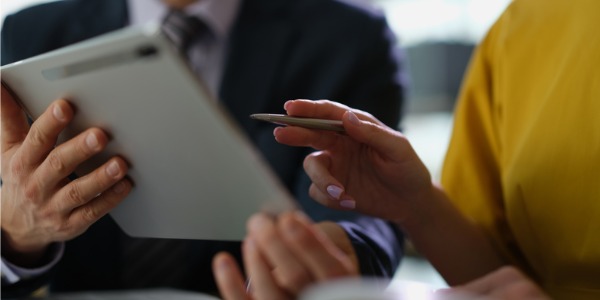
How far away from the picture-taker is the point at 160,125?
363 mm

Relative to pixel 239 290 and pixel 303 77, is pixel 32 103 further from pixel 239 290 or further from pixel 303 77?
pixel 303 77

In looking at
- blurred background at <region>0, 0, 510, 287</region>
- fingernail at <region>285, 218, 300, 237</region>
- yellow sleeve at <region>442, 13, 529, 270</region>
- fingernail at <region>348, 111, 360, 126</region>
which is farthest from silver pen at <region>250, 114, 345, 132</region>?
blurred background at <region>0, 0, 510, 287</region>

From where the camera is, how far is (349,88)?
0.73m

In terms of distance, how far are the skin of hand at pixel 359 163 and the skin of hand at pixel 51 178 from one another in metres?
0.12

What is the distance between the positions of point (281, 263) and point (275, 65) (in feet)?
1.42

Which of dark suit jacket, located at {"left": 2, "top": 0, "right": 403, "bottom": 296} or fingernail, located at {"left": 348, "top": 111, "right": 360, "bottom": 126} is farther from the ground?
fingernail, located at {"left": 348, "top": 111, "right": 360, "bottom": 126}

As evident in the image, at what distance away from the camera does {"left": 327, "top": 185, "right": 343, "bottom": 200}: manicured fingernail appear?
0.45 meters

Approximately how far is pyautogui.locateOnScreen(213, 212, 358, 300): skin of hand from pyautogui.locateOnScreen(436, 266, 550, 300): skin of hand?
7cm

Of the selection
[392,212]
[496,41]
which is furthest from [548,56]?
[392,212]

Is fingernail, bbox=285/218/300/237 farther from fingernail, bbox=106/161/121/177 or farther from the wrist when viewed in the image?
the wrist

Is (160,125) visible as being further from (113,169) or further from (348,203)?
(348,203)

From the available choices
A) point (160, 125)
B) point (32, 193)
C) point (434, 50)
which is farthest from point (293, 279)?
point (434, 50)

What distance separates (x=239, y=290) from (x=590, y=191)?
1.08 feet

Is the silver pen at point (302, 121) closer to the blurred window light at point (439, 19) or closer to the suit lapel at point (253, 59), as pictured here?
the suit lapel at point (253, 59)
